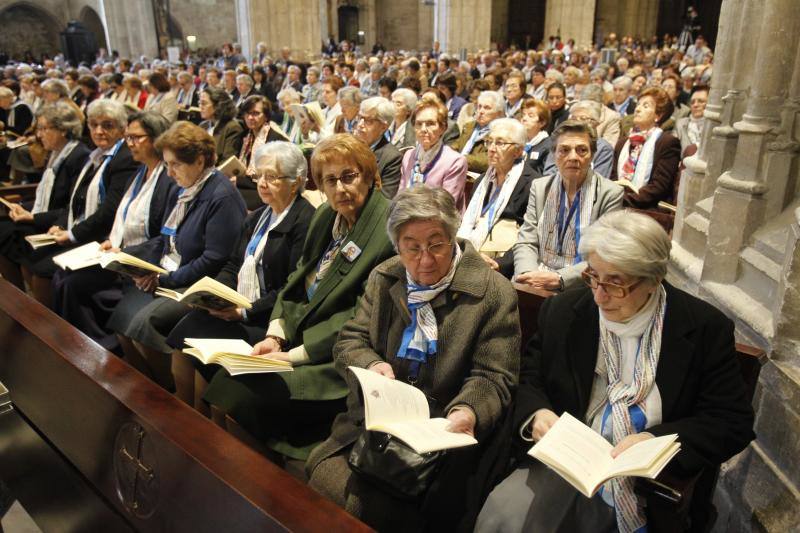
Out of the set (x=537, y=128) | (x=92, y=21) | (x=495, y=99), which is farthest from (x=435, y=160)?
(x=92, y=21)

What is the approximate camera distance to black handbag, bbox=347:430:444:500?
1909mm

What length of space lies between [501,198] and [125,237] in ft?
7.71

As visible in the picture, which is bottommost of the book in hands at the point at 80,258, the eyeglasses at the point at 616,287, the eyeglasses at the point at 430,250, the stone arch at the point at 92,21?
the book in hands at the point at 80,258

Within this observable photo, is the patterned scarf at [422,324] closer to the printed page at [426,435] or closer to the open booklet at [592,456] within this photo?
the printed page at [426,435]

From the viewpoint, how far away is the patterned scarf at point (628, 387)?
179 cm

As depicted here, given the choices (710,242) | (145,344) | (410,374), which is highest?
(710,242)

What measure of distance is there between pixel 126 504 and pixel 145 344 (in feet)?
5.11

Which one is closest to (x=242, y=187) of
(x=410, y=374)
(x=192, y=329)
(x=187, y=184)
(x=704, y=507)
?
(x=187, y=184)

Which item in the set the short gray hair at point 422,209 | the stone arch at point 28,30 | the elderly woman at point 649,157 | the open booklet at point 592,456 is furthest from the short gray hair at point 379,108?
the stone arch at point 28,30

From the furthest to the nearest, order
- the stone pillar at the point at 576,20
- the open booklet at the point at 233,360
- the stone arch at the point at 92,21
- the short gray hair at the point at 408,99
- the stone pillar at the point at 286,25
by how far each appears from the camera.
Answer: the stone arch at the point at 92,21
the stone pillar at the point at 576,20
the stone pillar at the point at 286,25
the short gray hair at the point at 408,99
the open booklet at the point at 233,360

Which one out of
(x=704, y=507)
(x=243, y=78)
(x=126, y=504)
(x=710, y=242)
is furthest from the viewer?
(x=243, y=78)

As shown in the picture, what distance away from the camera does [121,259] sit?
3.23 metres

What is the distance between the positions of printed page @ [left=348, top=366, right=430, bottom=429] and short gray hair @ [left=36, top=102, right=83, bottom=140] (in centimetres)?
397

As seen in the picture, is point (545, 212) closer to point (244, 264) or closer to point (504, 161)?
point (504, 161)
